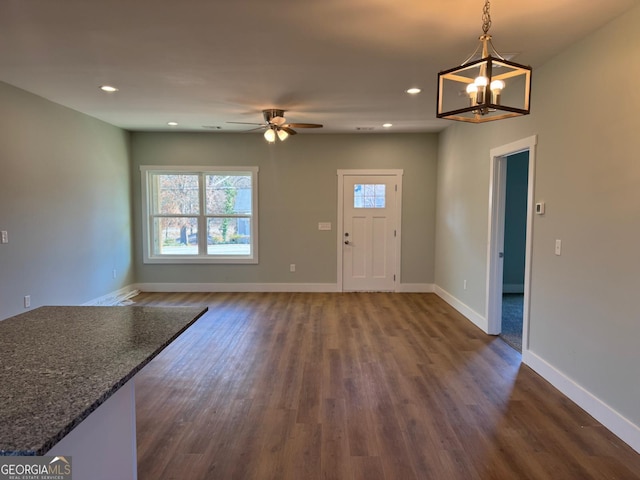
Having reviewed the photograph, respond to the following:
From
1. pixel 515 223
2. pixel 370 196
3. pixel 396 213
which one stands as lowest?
pixel 515 223

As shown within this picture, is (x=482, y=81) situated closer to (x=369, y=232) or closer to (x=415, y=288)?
(x=369, y=232)

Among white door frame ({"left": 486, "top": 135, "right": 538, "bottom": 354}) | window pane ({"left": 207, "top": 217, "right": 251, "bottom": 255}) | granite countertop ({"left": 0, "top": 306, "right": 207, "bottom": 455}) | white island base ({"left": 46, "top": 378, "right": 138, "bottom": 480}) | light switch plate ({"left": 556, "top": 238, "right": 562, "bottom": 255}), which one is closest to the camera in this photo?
granite countertop ({"left": 0, "top": 306, "right": 207, "bottom": 455})

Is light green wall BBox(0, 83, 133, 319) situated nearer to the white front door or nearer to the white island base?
the white island base

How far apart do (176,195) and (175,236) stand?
703 millimetres

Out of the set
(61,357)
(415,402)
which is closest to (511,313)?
(415,402)

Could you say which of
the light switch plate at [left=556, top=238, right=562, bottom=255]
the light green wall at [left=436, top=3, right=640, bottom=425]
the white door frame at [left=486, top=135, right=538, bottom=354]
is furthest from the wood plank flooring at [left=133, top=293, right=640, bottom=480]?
the light switch plate at [left=556, top=238, right=562, bottom=255]

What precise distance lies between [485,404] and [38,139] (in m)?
5.15

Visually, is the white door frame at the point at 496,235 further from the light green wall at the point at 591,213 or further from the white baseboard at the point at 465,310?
the light green wall at the point at 591,213

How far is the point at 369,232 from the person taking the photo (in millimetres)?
6324

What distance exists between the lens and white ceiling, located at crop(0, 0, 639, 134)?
89.7 inches

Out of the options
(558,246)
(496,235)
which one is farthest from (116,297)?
(558,246)

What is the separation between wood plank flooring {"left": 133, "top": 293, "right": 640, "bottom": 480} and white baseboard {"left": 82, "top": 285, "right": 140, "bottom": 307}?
2.04m

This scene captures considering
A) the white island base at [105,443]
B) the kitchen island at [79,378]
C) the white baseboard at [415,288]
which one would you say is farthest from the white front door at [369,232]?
the white island base at [105,443]

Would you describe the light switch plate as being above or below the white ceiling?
below
